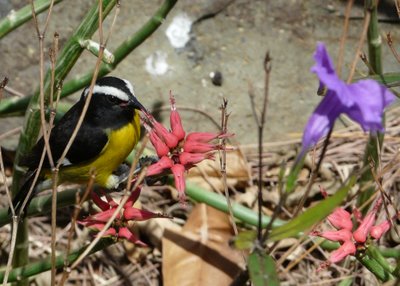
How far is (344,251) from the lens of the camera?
1647mm

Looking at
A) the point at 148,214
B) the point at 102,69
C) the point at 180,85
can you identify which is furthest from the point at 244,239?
the point at 180,85

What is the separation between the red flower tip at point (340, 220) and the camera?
66.7 inches

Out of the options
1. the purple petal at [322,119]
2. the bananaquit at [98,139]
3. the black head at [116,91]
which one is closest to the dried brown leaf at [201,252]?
the bananaquit at [98,139]

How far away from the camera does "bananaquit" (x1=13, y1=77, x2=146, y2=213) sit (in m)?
2.51

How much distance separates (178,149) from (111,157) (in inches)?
38.1

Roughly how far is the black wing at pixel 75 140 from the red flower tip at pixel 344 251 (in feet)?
3.75

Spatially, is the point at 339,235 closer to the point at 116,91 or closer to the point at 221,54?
the point at 116,91

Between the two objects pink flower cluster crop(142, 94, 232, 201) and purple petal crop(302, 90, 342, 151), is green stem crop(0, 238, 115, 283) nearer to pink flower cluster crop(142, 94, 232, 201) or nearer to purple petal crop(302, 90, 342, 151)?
pink flower cluster crop(142, 94, 232, 201)

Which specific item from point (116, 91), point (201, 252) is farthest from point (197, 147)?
point (201, 252)

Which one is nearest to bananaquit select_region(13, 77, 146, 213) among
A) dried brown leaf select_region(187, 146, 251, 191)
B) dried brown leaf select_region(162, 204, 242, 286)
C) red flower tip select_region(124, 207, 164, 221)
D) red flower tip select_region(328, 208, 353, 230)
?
dried brown leaf select_region(162, 204, 242, 286)

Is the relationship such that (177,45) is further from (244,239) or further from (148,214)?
(244,239)

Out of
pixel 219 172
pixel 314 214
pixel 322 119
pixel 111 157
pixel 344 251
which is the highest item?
pixel 322 119

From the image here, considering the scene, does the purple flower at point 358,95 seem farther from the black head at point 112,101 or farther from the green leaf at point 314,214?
the black head at point 112,101

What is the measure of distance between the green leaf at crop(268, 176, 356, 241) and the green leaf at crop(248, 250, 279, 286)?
4 centimetres
